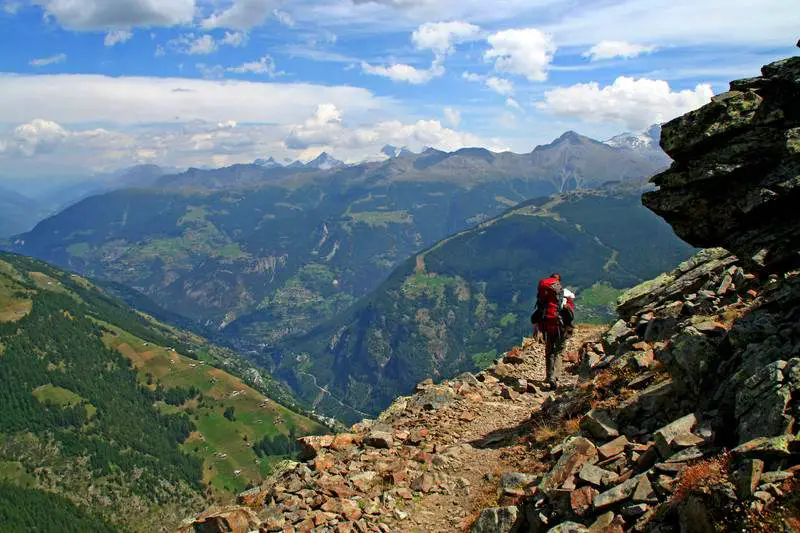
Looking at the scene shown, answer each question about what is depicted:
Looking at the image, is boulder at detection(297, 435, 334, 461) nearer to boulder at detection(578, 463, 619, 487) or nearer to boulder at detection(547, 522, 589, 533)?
boulder at detection(578, 463, 619, 487)

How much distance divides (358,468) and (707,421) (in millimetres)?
12383

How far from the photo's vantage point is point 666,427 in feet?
42.9

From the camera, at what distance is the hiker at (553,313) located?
26391 mm

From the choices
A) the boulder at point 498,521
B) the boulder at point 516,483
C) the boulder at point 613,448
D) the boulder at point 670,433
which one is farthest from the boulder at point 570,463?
the boulder at point 670,433

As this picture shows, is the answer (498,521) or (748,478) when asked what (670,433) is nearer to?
(748,478)

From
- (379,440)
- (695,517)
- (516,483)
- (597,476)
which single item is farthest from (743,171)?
(379,440)

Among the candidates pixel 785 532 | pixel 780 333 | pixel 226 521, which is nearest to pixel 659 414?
pixel 780 333

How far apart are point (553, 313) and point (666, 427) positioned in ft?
44.3

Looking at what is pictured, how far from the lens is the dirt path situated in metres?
16.6

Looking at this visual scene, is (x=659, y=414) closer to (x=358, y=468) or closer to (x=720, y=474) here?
(x=720, y=474)

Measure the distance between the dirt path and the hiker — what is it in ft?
8.06

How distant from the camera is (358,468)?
2027cm

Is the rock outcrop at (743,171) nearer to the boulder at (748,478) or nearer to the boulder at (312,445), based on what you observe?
the boulder at (748,478)

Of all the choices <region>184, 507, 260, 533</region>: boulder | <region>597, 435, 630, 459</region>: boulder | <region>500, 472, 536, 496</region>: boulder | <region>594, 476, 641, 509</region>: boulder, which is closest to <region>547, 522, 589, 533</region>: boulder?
<region>594, 476, 641, 509</region>: boulder
